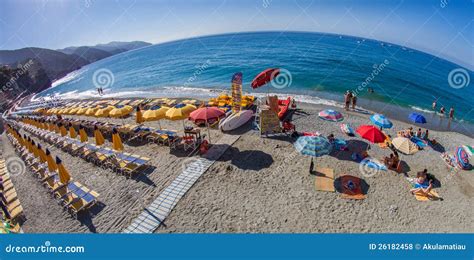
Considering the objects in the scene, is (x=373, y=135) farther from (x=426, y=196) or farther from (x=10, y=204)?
(x=10, y=204)

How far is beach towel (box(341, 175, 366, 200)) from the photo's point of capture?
901cm

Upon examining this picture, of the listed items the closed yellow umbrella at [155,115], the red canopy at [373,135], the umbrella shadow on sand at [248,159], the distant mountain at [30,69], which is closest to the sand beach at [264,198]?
the umbrella shadow on sand at [248,159]

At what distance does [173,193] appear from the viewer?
9.43 metres

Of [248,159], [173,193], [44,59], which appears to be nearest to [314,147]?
[248,159]

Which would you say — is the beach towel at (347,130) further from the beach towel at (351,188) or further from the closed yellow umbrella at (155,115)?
the closed yellow umbrella at (155,115)

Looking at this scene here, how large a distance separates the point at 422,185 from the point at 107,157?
616 inches

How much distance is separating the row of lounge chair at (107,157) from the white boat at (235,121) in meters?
5.25

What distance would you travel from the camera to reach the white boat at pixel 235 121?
14.6 m

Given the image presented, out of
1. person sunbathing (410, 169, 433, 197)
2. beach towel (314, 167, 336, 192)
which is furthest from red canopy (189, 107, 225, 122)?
person sunbathing (410, 169, 433, 197)

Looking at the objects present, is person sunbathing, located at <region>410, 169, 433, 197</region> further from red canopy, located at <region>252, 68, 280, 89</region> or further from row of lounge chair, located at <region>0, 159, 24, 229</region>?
row of lounge chair, located at <region>0, 159, 24, 229</region>

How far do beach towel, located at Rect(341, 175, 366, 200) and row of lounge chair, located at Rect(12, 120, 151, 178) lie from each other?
9.61 meters
